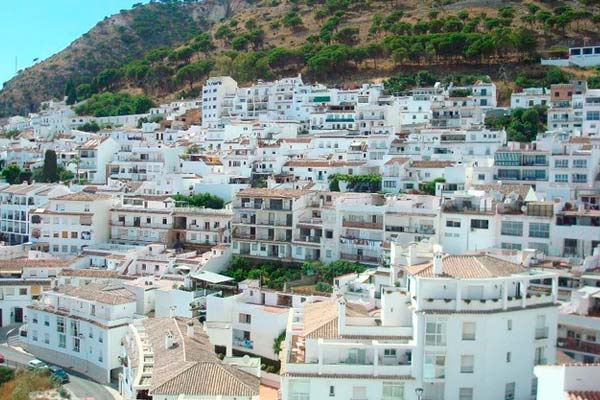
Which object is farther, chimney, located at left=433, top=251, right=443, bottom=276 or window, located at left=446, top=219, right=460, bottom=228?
window, located at left=446, top=219, right=460, bottom=228

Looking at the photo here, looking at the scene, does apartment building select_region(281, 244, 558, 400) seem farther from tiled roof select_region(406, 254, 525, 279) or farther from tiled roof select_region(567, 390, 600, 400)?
tiled roof select_region(567, 390, 600, 400)

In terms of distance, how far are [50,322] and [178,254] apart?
9.40 meters

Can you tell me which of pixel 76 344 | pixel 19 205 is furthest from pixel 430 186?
pixel 19 205

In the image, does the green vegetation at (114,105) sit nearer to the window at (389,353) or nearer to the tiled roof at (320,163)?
the tiled roof at (320,163)

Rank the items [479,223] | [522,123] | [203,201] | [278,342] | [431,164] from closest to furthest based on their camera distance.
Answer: [278,342], [479,223], [431,164], [203,201], [522,123]

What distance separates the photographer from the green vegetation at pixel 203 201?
50.8 metres

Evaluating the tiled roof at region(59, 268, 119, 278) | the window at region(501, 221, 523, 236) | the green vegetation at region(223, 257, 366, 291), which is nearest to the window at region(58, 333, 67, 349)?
the tiled roof at region(59, 268, 119, 278)

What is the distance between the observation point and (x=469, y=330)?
22.2 metres

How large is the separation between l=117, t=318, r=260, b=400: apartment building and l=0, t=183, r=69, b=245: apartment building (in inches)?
924

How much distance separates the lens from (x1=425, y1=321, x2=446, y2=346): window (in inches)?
872

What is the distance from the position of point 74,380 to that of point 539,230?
22.5 m

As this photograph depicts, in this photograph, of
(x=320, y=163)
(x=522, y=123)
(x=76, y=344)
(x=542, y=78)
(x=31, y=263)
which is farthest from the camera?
(x=542, y=78)

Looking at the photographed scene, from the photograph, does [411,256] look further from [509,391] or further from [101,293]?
[101,293]

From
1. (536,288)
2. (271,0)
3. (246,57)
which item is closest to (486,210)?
(536,288)
